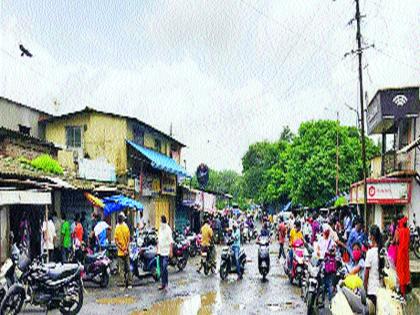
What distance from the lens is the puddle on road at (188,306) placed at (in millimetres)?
11430

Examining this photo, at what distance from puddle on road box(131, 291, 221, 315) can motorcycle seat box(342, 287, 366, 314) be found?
15.8 feet

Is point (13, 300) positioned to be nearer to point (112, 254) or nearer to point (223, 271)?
point (112, 254)

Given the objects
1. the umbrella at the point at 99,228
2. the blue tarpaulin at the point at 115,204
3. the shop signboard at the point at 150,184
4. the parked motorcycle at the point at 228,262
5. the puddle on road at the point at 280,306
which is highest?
the shop signboard at the point at 150,184

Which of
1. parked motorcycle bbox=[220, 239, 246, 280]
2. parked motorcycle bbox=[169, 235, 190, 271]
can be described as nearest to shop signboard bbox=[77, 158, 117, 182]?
parked motorcycle bbox=[169, 235, 190, 271]

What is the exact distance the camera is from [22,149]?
20.8 m

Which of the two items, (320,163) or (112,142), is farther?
(320,163)

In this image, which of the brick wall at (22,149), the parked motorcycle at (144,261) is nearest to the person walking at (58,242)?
the parked motorcycle at (144,261)

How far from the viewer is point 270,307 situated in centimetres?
1208

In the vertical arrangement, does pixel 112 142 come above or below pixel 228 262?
above

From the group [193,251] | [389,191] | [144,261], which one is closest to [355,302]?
[144,261]

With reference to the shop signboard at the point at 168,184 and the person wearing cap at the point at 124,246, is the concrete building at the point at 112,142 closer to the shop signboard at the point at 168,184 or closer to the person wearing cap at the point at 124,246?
the shop signboard at the point at 168,184

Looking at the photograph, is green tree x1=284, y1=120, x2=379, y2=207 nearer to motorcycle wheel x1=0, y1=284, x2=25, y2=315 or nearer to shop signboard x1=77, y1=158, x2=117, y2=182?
shop signboard x1=77, y1=158, x2=117, y2=182

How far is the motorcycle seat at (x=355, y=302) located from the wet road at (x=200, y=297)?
461 cm

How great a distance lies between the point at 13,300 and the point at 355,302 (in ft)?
19.5
